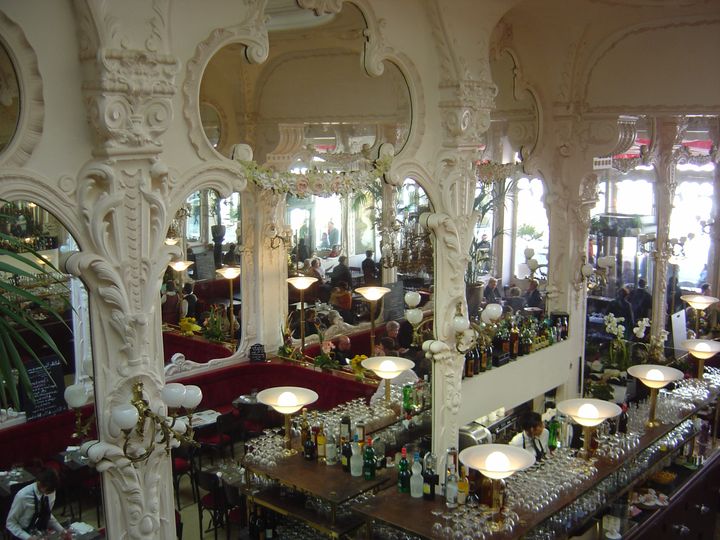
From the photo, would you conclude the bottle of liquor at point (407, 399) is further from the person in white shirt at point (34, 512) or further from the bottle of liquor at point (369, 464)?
the person in white shirt at point (34, 512)

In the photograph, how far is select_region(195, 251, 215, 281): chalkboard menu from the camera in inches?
373

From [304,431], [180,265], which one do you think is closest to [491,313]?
[304,431]

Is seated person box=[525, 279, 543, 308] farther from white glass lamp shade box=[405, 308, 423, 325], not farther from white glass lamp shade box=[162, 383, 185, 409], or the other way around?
white glass lamp shade box=[162, 383, 185, 409]

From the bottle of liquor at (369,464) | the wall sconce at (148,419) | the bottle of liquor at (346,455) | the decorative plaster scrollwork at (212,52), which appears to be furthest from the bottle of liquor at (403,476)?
the decorative plaster scrollwork at (212,52)

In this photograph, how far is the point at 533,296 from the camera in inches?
368

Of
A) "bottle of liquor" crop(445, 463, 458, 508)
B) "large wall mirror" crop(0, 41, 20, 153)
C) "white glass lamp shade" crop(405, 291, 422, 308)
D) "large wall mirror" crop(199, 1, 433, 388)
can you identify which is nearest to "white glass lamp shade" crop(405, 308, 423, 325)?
"white glass lamp shade" crop(405, 291, 422, 308)

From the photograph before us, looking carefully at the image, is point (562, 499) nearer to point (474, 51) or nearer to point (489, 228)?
point (474, 51)

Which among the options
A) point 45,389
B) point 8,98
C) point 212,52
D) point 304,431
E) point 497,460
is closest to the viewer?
point 8,98

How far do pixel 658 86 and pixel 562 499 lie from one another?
14.7 feet

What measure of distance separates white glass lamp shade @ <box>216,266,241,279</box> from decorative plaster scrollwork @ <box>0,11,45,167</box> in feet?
19.5

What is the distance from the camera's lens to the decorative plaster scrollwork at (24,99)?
12.6 feet

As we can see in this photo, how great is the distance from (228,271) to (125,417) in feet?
19.0

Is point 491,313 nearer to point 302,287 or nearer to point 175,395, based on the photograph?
point 175,395

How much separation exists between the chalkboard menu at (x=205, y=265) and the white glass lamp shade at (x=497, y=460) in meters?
4.94
